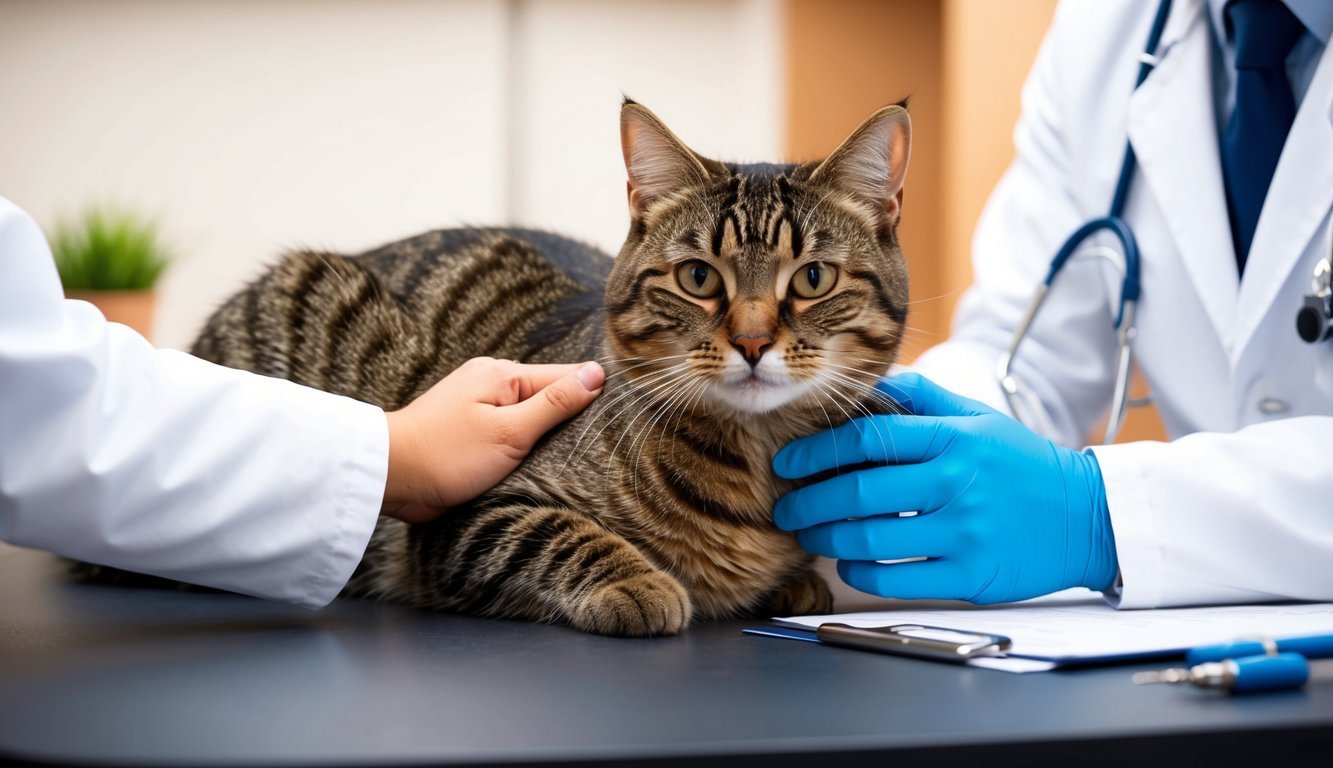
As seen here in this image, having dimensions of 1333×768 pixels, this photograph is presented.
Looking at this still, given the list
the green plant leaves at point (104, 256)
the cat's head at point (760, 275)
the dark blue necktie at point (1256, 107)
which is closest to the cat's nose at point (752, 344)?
the cat's head at point (760, 275)

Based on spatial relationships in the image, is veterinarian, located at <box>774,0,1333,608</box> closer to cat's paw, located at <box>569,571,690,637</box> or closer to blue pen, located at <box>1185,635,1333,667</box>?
cat's paw, located at <box>569,571,690,637</box>

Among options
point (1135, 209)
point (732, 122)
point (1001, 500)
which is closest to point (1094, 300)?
point (1135, 209)

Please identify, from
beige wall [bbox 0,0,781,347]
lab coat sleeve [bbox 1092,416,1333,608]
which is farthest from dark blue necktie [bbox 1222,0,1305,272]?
beige wall [bbox 0,0,781,347]

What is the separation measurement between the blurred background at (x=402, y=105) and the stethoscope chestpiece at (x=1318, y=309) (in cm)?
243

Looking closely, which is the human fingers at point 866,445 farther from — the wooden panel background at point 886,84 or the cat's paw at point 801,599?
the wooden panel background at point 886,84

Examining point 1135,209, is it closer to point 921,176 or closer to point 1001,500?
point 1001,500

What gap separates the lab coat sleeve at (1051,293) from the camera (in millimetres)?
1711

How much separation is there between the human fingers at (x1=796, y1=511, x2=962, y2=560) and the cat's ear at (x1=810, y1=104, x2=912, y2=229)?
1.06 feet

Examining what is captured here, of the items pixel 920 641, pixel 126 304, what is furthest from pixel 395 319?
pixel 126 304

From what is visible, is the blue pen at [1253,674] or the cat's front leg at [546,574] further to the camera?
the cat's front leg at [546,574]

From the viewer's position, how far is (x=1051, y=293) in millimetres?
1709

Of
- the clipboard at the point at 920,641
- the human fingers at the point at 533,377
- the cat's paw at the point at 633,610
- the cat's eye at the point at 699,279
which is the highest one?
the cat's eye at the point at 699,279

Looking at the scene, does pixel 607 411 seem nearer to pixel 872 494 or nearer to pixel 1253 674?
pixel 872 494

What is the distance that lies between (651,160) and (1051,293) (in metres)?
0.80
